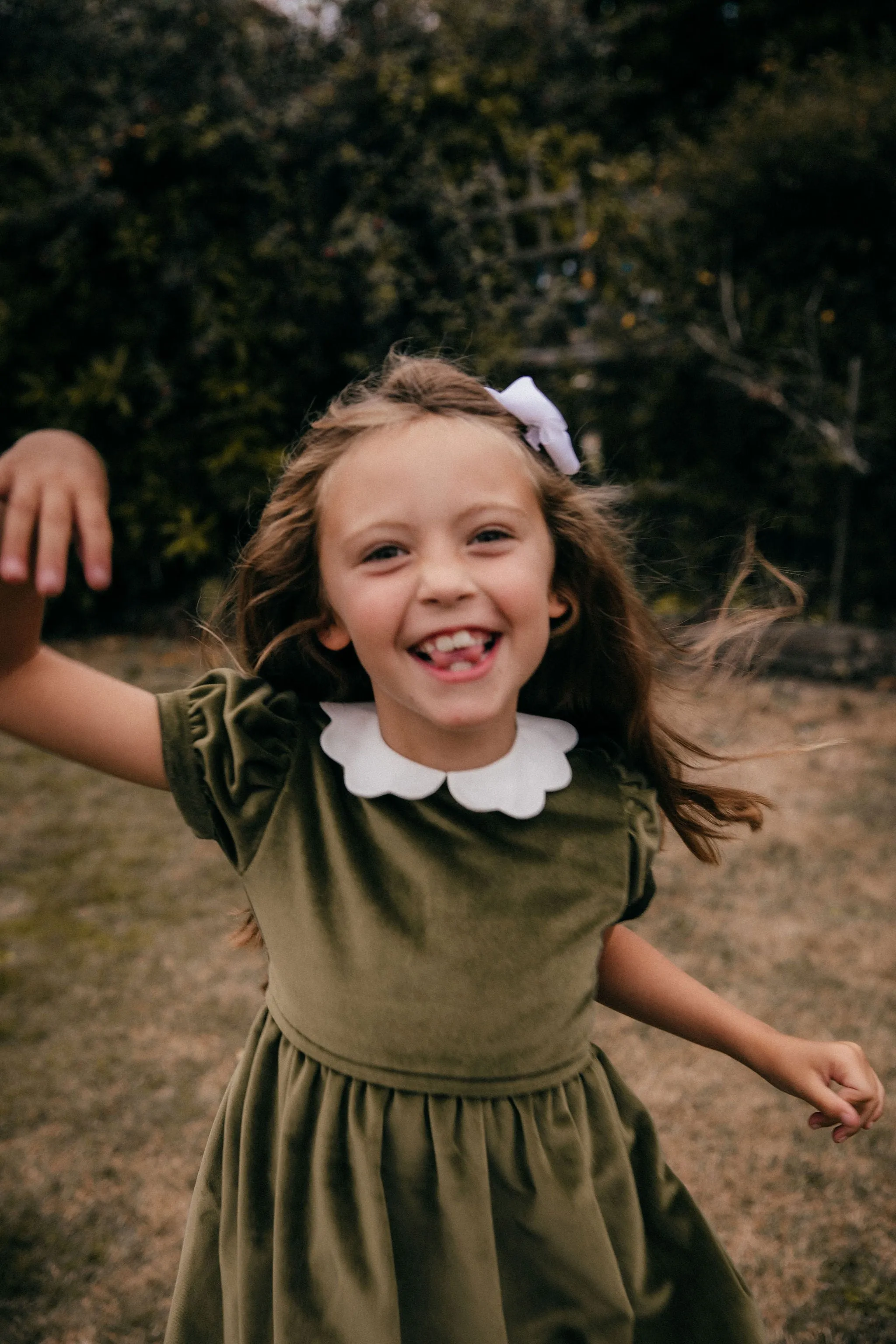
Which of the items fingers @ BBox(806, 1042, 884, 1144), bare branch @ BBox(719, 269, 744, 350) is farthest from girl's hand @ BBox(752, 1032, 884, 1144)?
bare branch @ BBox(719, 269, 744, 350)

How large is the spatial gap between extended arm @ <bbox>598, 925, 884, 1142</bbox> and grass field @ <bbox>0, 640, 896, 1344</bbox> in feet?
1.91

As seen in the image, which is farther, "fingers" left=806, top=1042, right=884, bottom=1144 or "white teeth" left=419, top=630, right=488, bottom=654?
"fingers" left=806, top=1042, right=884, bottom=1144

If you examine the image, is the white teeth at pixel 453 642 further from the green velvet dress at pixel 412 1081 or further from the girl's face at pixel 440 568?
the green velvet dress at pixel 412 1081

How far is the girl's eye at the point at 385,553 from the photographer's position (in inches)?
44.7

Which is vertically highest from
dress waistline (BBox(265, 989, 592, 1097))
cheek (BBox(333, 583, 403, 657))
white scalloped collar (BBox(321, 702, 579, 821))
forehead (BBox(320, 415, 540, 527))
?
forehead (BBox(320, 415, 540, 527))

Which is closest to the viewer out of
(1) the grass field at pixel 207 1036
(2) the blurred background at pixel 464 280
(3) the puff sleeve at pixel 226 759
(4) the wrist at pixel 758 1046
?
(3) the puff sleeve at pixel 226 759

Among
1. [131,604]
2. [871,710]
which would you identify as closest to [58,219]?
[131,604]

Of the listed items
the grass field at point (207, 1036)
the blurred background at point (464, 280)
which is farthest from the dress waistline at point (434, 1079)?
the blurred background at point (464, 280)

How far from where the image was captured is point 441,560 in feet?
3.62

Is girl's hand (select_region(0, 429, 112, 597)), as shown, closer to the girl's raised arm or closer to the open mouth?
the girl's raised arm

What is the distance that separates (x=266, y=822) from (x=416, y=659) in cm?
27

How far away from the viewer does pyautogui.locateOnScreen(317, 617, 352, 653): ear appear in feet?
4.26

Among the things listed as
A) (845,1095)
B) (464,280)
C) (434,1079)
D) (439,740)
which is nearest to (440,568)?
(439,740)

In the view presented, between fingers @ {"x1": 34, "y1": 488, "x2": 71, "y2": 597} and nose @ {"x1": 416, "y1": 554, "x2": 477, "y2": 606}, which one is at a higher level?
fingers @ {"x1": 34, "y1": 488, "x2": 71, "y2": 597}
